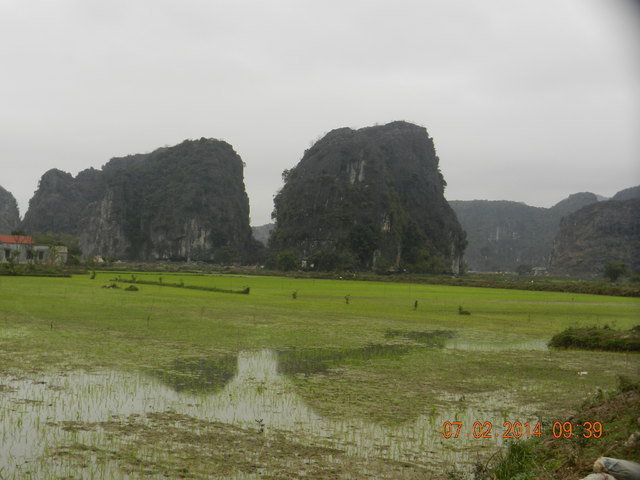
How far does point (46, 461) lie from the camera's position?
4.29 metres

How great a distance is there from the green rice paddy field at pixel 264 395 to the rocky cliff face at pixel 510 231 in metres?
142

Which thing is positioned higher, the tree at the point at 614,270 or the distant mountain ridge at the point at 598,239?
the distant mountain ridge at the point at 598,239

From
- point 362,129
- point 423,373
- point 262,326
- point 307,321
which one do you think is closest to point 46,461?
point 423,373

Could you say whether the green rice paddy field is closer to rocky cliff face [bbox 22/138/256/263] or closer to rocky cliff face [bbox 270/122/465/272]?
rocky cliff face [bbox 270/122/465/272]

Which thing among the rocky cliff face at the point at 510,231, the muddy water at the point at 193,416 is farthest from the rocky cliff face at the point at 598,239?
the muddy water at the point at 193,416

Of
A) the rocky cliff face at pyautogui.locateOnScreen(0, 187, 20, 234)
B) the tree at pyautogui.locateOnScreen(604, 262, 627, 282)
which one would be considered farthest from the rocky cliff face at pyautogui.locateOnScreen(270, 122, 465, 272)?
the rocky cliff face at pyautogui.locateOnScreen(0, 187, 20, 234)

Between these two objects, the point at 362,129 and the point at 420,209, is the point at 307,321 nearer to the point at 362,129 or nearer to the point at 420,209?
the point at 420,209

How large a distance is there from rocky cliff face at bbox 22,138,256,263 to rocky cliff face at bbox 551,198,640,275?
63033 mm

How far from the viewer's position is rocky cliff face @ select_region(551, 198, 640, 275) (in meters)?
87.7

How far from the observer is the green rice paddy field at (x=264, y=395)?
4484 mm

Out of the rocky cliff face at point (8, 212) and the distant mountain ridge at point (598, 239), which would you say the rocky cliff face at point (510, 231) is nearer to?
the distant mountain ridge at point (598, 239)

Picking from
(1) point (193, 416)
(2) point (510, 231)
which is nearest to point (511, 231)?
(2) point (510, 231)

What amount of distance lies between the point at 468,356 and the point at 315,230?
270 feet

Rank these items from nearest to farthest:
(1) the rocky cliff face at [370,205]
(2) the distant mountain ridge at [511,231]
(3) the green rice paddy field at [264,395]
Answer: (3) the green rice paddy field at [264,395], (1) the rocky cliff face at [370,205], (2) the distant mountain ridge at [511,231]
